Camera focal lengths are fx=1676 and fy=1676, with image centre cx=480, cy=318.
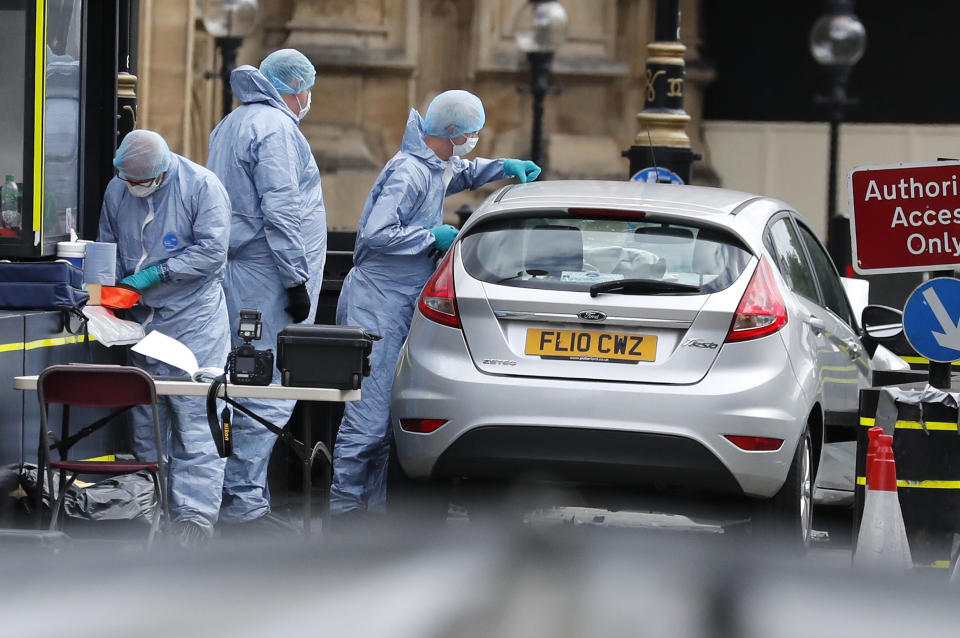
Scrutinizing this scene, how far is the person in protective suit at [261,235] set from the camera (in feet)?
23.8

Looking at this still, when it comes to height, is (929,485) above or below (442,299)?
below

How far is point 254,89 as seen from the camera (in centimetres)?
758

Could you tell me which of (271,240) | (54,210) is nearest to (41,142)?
(54,210)

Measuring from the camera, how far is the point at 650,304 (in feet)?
19.3

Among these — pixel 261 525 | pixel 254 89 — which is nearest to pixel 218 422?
pixel 261 525

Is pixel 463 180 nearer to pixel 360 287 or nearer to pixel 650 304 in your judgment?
pixel 360 287

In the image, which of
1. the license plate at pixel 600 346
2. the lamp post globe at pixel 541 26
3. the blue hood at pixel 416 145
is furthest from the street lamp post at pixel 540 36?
the license plate at pixel 600 346

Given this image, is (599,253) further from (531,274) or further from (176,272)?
(176,272)

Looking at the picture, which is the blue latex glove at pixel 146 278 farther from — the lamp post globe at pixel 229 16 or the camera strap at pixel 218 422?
the lamp post globe at pixel 229 16

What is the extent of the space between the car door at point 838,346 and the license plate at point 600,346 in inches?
39.2

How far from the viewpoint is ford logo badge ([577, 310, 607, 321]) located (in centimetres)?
588

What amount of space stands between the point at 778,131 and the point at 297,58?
57.1ft

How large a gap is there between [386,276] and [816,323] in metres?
1.97

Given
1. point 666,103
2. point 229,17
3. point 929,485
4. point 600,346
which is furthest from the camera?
point 229,17
